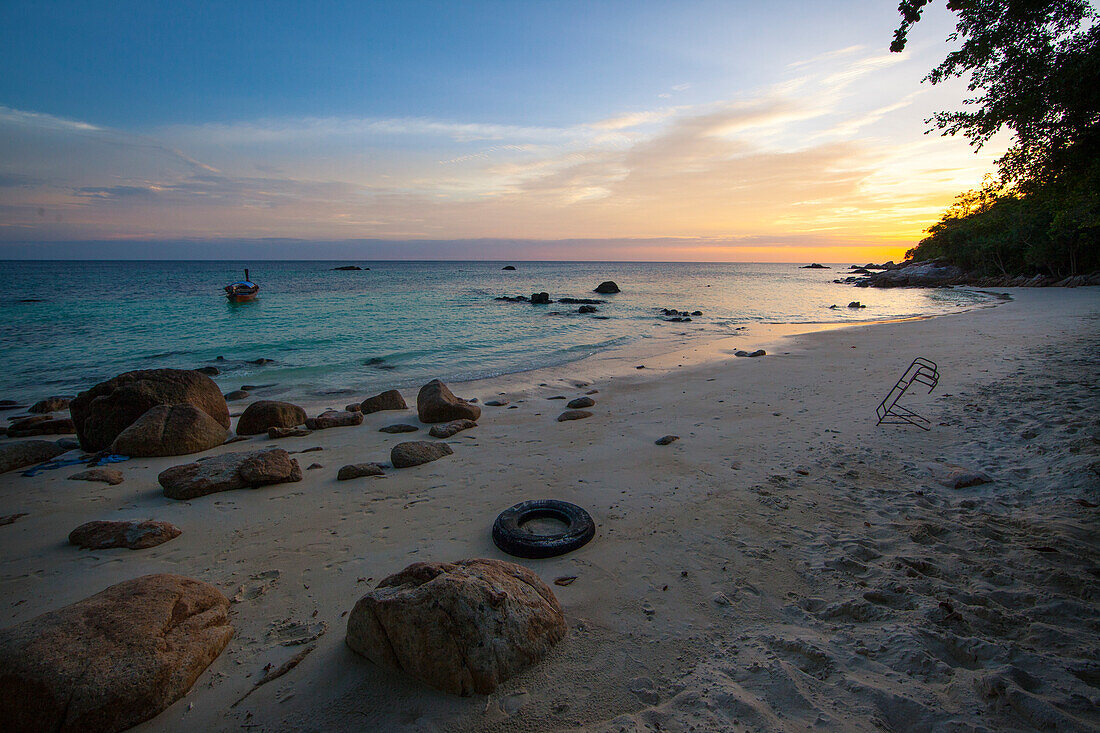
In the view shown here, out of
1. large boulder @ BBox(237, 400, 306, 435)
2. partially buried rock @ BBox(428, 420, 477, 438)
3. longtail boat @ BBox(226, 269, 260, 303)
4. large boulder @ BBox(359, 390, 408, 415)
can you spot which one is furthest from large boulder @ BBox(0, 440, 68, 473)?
longtail boat @ BBox(226, 269, 260, 303)

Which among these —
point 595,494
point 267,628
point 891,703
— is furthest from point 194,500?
point 891,703

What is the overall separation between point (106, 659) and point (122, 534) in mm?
2721

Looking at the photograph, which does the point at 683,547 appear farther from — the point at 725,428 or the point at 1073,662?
the point at 725,428

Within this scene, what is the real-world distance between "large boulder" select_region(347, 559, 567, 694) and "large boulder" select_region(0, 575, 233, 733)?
3.50ft

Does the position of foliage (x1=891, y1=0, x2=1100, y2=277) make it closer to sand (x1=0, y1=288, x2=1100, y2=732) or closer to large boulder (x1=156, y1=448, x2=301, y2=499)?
sand (x1=0, y1=288, x2=1100, y2=732)

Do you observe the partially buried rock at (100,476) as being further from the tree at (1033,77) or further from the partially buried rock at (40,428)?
the tree at (1033,77)

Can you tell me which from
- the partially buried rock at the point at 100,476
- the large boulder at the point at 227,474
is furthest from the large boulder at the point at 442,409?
the partially buried rock at the point at 100,476

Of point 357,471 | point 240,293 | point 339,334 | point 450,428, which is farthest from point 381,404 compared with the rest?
point 240,293

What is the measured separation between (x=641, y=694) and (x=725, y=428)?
5.69 m

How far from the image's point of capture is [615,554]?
4.41 metres

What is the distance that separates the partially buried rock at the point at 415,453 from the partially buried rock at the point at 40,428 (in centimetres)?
788

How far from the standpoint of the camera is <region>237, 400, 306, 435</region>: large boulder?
892cm

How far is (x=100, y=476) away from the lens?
6.60 m

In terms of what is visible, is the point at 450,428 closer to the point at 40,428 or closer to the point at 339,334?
the point at 40,428
